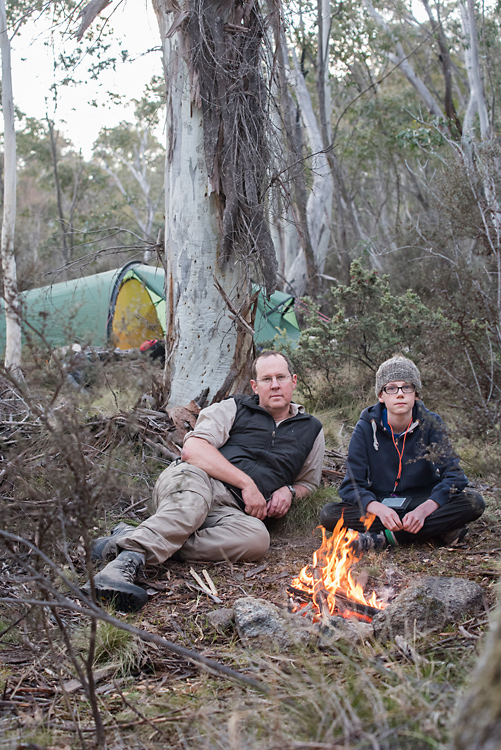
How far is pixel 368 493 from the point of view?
13.1 ft

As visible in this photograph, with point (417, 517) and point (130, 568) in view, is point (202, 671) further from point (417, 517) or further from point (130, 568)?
point (417, 517)

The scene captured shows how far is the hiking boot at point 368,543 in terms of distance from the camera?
3.79 m

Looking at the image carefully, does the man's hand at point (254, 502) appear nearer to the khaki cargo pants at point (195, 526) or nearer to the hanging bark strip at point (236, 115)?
the khaki cargo pants at point (195, 526)

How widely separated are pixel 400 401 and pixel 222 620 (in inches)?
67.9

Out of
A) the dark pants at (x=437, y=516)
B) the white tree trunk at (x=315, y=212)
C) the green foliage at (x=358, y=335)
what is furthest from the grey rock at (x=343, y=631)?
the white tree trunk at (x=315, y=212)

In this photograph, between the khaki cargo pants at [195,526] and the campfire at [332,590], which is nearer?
the campfire at [332,590]

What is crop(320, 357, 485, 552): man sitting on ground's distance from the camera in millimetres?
3838

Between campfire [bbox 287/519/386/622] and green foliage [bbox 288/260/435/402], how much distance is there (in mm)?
3638

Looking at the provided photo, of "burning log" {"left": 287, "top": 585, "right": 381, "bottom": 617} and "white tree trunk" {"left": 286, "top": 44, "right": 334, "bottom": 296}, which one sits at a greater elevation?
"white tree trunk" {"left": 286, "top": 44, "right": 334, "bottom": 296}

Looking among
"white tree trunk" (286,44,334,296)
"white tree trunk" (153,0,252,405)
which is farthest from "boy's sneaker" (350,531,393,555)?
"white tree trunk" (286,44,334,296)

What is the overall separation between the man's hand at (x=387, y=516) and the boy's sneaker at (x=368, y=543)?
0.30ft

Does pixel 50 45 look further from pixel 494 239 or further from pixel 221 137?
pixel 494 239

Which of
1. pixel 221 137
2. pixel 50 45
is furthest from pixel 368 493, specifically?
pixel 50 45

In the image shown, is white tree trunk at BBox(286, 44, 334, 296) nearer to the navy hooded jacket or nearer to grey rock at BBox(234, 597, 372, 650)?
the navy hooded jacket
